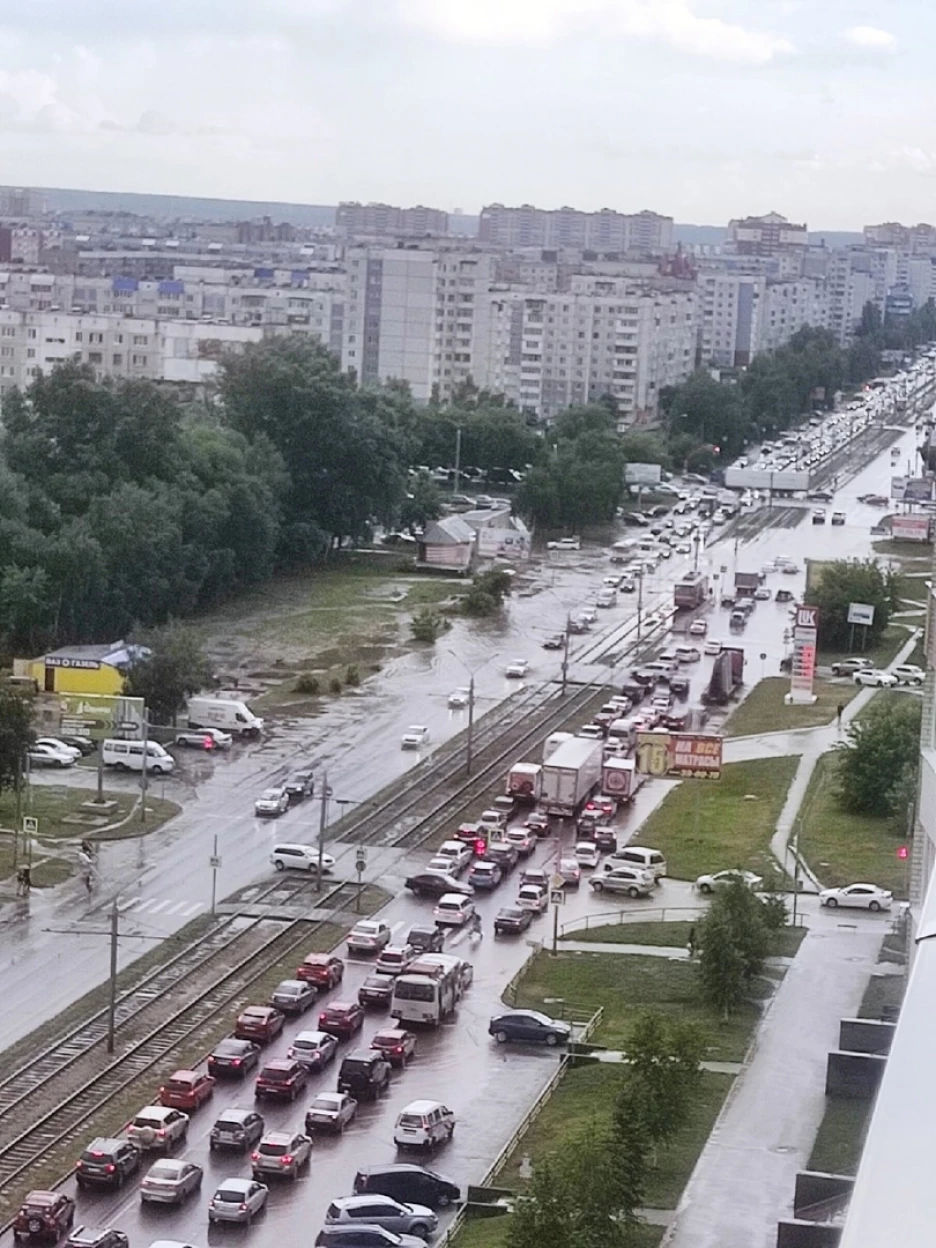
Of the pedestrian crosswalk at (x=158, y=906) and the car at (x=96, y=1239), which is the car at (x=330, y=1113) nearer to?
the car at (x=96, y=1239)

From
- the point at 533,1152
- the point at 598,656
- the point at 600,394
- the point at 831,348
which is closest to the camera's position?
the point at 533,1152

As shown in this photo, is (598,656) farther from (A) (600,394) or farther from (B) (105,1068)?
(A) (600,394)

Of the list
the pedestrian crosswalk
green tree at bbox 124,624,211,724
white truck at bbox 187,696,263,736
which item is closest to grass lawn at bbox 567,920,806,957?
the pedestrian crosswalk

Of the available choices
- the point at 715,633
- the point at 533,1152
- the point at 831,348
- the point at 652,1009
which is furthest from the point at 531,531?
the point at 831,348

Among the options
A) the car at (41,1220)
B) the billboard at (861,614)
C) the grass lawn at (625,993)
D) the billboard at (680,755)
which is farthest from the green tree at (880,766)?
the car at (41,1220)

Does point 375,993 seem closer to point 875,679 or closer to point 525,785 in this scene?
point 525,785

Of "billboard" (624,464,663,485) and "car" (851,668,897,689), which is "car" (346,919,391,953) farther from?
"billboard" (624,464,663,485)
